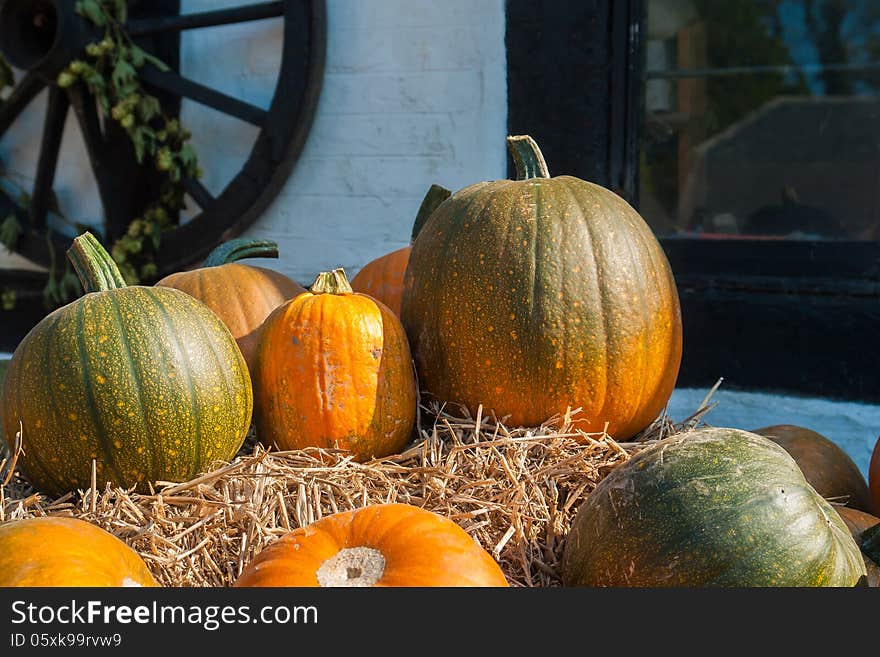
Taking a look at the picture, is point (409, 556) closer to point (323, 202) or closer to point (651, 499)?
point (651, 499)

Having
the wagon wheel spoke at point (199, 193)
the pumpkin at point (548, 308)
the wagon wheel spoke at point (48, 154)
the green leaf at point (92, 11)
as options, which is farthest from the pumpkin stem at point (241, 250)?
the wagon wheel spoke at point (48, 154)

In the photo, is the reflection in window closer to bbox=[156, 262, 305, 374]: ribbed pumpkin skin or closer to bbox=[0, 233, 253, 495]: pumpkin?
bbox=[156, 262, 305, 374]: ribbed pumpkin skin

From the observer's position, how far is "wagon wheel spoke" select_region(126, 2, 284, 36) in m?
3.82

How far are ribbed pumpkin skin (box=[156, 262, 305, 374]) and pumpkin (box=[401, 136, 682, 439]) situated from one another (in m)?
0.47

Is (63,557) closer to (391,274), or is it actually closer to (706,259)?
(391,274)

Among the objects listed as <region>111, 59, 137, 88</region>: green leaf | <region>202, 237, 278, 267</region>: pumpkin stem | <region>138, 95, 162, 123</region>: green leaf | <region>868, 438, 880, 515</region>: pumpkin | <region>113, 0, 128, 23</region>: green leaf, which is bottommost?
<region>868, 438, 880, 515</region>: pumpkin

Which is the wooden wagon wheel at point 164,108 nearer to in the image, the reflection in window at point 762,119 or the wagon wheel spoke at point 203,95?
the wagon wheel spoke at point 203,95

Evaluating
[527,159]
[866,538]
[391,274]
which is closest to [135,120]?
[391,274]

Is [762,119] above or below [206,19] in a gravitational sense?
below

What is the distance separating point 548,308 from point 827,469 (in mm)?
947

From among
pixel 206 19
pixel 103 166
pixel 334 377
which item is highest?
pixel 206 19

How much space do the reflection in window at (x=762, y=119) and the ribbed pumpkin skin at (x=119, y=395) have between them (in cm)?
232

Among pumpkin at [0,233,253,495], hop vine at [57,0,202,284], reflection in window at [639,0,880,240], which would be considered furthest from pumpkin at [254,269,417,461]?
hop vine at [57,0,202,284]

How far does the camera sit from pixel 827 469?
90.7 inches
